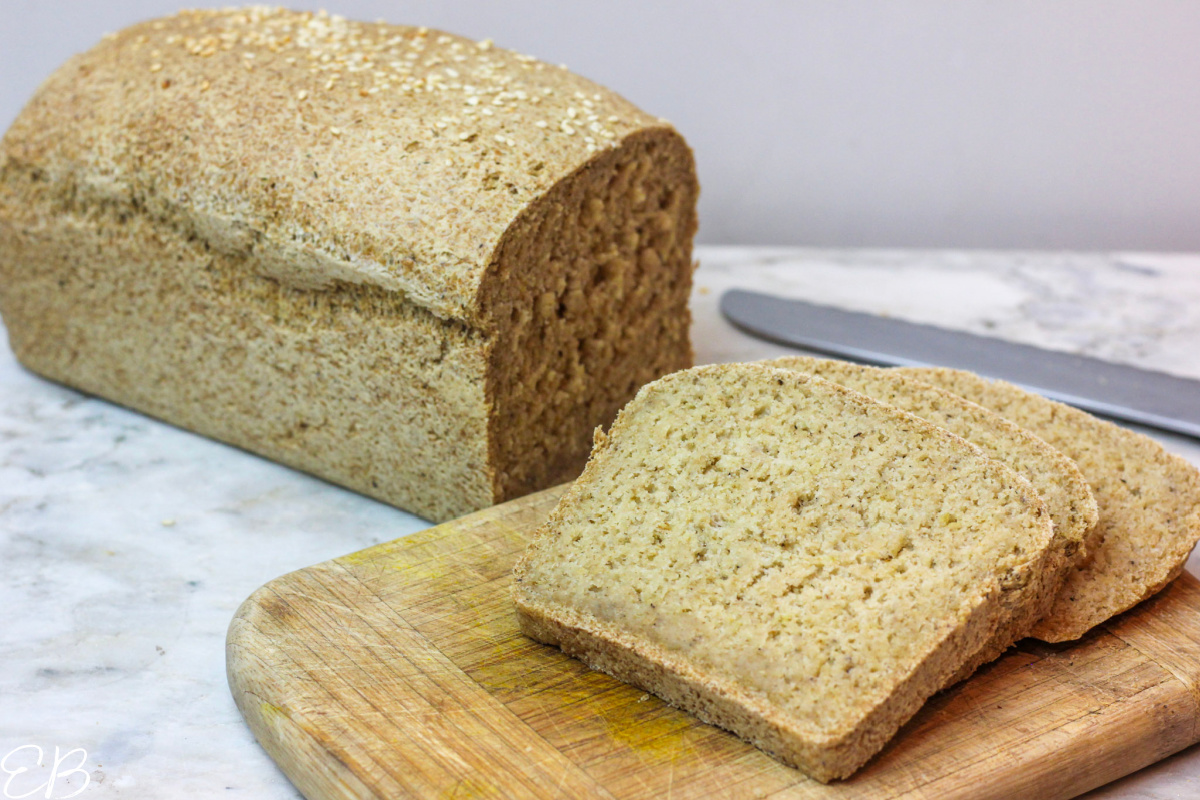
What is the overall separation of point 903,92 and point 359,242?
266 centimetres

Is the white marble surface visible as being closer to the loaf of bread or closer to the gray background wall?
the loaf of bread

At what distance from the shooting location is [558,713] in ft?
6.14

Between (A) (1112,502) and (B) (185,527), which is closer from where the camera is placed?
(A) (1112,502)

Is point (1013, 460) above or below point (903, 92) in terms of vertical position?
below

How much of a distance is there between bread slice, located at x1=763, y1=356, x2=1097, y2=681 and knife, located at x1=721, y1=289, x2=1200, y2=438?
0.87m

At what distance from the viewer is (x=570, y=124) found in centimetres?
266

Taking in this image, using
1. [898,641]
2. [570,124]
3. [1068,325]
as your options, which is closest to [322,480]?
[570,124]

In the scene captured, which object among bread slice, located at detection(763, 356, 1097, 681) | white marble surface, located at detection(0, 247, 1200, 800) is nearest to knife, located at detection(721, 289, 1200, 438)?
white marble surface, located at detection(0, 247, 1200, 800)

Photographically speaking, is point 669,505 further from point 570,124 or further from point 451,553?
point 570,124

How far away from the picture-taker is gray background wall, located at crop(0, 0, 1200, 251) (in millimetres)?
4305

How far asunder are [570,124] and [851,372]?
2.73 ft

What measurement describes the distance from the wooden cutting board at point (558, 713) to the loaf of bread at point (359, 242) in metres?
0.57

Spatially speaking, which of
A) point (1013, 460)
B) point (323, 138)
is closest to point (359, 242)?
point (323, 138)

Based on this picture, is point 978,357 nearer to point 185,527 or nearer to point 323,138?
point 323,138
